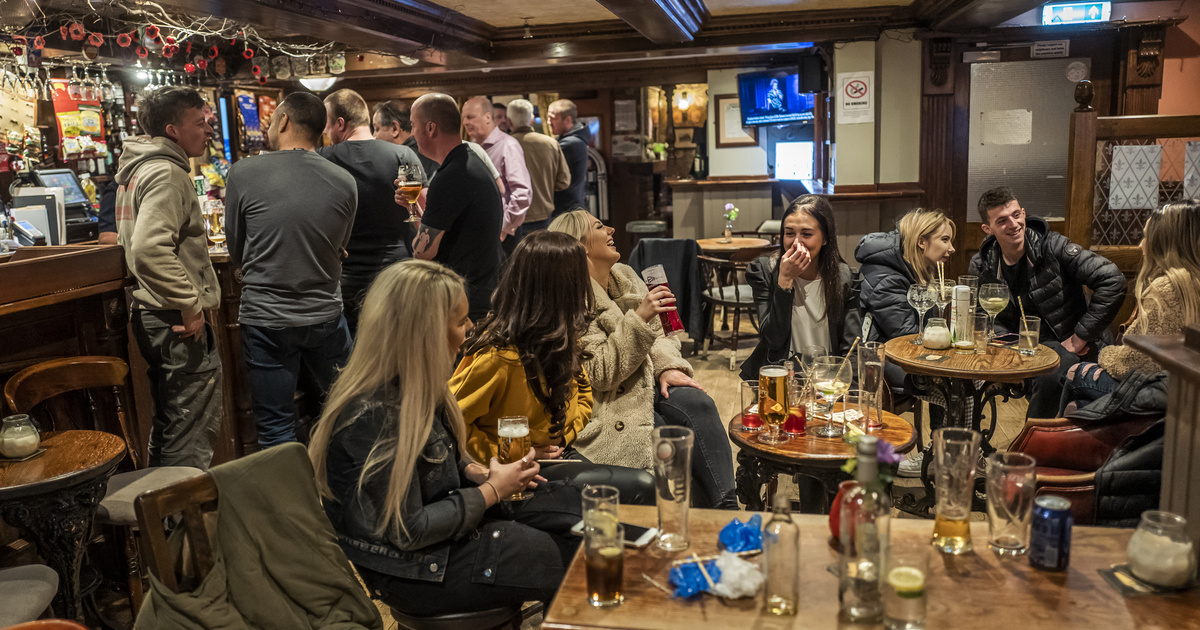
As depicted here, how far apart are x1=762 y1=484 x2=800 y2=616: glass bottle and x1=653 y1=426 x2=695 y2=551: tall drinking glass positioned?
26cm

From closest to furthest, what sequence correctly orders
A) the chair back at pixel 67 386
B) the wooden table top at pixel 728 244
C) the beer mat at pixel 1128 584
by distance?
the beer mat at pixel 1128 584, the chair back at pixel 67 386, the wooden table top at pixel 728 244

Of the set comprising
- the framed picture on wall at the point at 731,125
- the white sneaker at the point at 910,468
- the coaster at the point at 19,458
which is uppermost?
the framed picture on wall at the point at 731,125

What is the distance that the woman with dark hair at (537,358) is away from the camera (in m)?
2.30

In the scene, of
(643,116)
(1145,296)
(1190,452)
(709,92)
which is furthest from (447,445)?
(643,116)

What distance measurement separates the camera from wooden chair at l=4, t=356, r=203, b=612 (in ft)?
8.32

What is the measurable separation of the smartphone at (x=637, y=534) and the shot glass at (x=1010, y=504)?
63 cm

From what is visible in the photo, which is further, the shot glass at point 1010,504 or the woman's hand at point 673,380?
the woman's hand at point 673,380

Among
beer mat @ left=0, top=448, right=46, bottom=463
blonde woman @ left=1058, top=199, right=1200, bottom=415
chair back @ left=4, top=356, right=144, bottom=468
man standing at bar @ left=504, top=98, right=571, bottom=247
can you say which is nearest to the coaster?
beer mat @ left=0, top=448, right=46, bottom=463

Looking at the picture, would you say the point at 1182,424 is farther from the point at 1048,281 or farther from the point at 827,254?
the point at 1048,281

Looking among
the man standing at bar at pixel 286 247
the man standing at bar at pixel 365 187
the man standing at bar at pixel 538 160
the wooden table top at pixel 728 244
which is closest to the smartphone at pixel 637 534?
the man standing at bar at pixel 286 247

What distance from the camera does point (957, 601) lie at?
1403 mm

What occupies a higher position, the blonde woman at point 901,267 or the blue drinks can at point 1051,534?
the blonde woman at point 901,267

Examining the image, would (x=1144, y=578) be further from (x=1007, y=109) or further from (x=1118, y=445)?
(x=1007, y=109)

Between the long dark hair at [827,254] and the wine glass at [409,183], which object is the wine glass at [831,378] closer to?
the long dark hair at [827,254]
